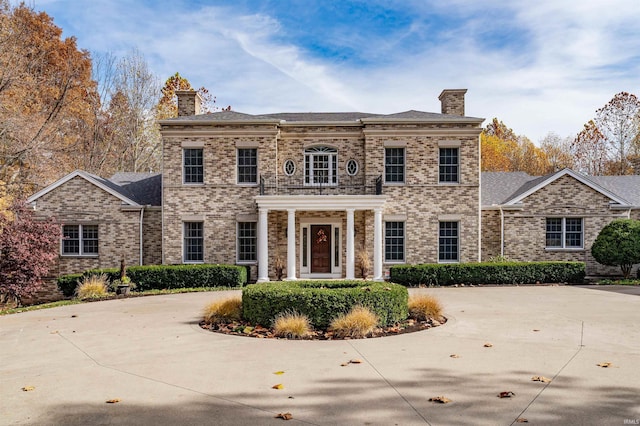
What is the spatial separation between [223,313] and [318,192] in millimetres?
12460

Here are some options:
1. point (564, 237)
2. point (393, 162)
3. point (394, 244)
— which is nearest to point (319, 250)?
point (394, 244)

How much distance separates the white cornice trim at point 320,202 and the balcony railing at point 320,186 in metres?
1.33

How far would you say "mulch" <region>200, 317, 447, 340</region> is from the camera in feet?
31.7

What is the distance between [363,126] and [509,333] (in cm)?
1466

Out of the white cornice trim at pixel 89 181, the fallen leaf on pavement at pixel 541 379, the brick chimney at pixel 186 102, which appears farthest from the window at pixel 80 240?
the fallen leaf on pavement at pixel 541 379

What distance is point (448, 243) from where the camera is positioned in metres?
22.8

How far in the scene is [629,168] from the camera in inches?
1747

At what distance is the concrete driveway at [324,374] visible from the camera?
548 centimetres

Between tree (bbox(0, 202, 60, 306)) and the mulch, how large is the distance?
1196 cm

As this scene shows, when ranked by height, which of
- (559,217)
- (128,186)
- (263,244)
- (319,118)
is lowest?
(263,244)

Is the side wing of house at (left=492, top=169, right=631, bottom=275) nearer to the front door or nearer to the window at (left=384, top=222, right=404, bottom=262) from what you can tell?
the window at (left=384, top=222, right=404, bottom=262)

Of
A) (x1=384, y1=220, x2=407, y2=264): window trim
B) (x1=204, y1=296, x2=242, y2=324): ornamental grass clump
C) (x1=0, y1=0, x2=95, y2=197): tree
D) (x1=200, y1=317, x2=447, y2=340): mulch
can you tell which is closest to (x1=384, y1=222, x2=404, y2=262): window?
(x1=384, y1=220, x2=407, y2=264): window trim

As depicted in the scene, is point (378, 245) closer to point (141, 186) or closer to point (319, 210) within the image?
point (319, 210)

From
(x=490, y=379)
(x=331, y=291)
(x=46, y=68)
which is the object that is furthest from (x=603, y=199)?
(x=46, y=68)
